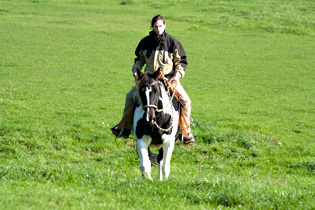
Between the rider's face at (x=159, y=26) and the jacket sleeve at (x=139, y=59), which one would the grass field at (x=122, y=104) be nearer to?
the jacket sleeve at (x=139, y=59)

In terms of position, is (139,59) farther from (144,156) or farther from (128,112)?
(144,156)

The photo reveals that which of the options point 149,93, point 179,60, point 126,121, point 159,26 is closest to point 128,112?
point 126,121

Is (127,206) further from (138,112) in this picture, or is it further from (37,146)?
(37,146)

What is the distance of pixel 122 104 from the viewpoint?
715 inches

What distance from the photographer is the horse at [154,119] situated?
7.61m

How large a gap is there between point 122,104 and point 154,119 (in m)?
10.6

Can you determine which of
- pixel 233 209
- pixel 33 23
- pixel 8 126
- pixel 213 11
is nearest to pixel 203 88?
pixel 8 126

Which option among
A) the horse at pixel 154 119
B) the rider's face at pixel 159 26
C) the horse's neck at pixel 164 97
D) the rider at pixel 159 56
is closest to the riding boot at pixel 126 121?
the rider at pixel 159 56

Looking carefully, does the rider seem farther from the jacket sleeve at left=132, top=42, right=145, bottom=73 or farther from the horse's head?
the horse's head

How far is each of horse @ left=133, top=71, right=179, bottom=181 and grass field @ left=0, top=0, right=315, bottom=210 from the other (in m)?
0.48

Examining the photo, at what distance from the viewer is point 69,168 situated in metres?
8.74

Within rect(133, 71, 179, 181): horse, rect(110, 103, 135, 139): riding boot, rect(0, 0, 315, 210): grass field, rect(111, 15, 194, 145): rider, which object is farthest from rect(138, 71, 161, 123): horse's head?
rect(0, 0, 315, 210): grass field

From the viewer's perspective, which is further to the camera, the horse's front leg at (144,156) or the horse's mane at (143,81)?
the horse's front leg at (144,156)

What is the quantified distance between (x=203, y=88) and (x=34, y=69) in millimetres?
8911
